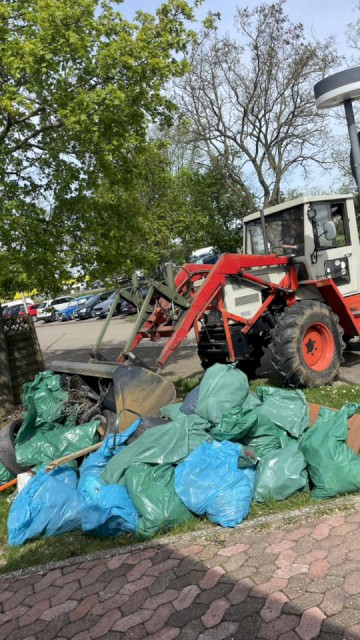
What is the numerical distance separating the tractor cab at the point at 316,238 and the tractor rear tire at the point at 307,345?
74 centimetres

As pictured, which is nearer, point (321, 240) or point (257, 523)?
point (257, 523)

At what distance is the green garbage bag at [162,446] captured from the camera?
14.5 feet

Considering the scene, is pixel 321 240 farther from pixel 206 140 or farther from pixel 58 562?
pixel 206 140

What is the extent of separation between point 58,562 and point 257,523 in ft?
4.91

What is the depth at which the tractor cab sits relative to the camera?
25.9 ft

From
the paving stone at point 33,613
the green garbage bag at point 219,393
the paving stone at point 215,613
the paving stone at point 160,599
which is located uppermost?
the green garbage bag at point 219,393

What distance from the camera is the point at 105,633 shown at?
3.03 m

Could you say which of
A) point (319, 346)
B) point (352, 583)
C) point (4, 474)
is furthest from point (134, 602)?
point (319, 346)

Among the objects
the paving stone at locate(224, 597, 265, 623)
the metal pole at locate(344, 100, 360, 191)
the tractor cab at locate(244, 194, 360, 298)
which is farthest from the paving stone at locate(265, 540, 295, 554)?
the tractor cab at locate(244, 194, 360, 298)

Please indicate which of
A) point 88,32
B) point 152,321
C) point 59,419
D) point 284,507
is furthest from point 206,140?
point 284,507

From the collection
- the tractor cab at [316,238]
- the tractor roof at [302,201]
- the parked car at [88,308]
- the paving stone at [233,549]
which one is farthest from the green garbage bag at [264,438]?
the parked car at [88,308]

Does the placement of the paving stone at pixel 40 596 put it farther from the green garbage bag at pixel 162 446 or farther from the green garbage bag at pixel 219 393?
the green garbage bag at pixel 219 393

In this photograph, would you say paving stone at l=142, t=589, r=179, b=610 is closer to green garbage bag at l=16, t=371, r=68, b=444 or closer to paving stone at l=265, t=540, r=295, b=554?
paving stone at l=265, t=540, r=295, b=554

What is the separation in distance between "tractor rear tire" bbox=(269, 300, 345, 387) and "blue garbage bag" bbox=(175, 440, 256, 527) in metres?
2.86
